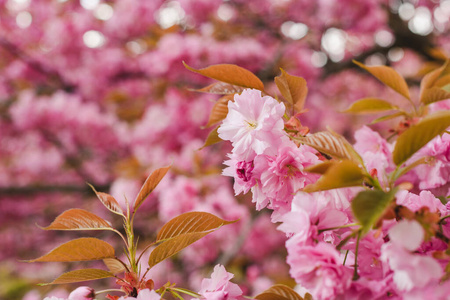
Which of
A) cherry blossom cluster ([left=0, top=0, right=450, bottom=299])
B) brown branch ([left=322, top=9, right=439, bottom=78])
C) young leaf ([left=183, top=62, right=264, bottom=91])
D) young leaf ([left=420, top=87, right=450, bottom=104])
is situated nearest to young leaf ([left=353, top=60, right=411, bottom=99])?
young leaf ([left=420, top=87, right=450, bottom=104])

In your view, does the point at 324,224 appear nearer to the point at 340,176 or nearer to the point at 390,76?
the point at 340,176

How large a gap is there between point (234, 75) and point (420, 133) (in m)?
0.30

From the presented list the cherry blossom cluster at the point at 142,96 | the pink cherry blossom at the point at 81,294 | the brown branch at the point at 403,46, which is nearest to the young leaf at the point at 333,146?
the pink cherry blossom at the point at 81,294

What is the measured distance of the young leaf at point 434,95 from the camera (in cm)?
64

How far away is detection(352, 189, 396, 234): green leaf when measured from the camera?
350 mm

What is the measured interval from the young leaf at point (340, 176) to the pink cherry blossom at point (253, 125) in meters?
0.13

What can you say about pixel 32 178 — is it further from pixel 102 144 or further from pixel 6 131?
pixel 102 144

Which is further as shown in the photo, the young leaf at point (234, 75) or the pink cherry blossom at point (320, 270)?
the young leaf at point (234, 75)

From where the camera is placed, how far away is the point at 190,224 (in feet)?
1.79

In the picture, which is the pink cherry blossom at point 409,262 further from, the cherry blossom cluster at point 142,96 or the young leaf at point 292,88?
the cherry blossom cluster at point 142,96

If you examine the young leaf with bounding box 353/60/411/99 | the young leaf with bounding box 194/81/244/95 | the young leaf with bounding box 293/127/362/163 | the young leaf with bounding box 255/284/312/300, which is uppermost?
the young leaf with bounding box 194/81/244/95

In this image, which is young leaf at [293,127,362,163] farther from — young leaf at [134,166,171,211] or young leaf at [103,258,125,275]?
young leaf at [103,258,125,275]

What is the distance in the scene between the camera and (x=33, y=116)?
2.84 m

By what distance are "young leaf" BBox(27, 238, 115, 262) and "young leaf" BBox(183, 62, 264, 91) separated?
30 centimetres
